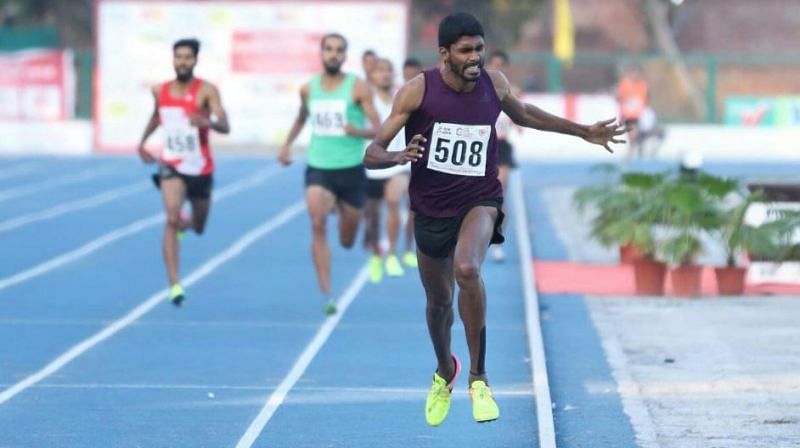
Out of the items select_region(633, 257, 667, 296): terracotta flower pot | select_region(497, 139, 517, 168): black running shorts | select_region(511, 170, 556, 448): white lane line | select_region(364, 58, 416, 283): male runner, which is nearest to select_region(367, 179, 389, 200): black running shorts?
select_region(364, 58, 416, 283): male runner

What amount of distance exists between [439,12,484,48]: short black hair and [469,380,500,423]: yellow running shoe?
5.20 feet

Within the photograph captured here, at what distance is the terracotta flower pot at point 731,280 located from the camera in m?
16.4

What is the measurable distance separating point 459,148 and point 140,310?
266 inches

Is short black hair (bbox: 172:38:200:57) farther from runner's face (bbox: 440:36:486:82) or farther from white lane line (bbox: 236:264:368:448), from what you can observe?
runner's face (bbox: 440:36:486:82)

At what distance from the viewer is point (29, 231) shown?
915 inches

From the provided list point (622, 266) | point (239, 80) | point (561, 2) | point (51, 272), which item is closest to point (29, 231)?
point (51, 272)

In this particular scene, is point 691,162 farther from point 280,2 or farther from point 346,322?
point 280,2

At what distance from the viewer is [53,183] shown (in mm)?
32969

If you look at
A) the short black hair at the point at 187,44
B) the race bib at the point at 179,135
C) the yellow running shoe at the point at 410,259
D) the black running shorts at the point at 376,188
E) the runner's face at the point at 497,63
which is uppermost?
the short black hair at the point at 187,44

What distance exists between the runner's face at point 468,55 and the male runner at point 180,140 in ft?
20.5

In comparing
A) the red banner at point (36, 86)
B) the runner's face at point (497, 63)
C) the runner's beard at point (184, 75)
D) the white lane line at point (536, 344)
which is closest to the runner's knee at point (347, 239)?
the white lane line at point (536, 344)

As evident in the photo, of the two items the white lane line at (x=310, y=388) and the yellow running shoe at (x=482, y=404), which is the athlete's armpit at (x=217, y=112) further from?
the yellow running shoe at (x=482, y=404)

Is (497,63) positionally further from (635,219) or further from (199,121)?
(199,121)

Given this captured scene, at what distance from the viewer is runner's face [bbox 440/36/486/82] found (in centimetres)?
888
